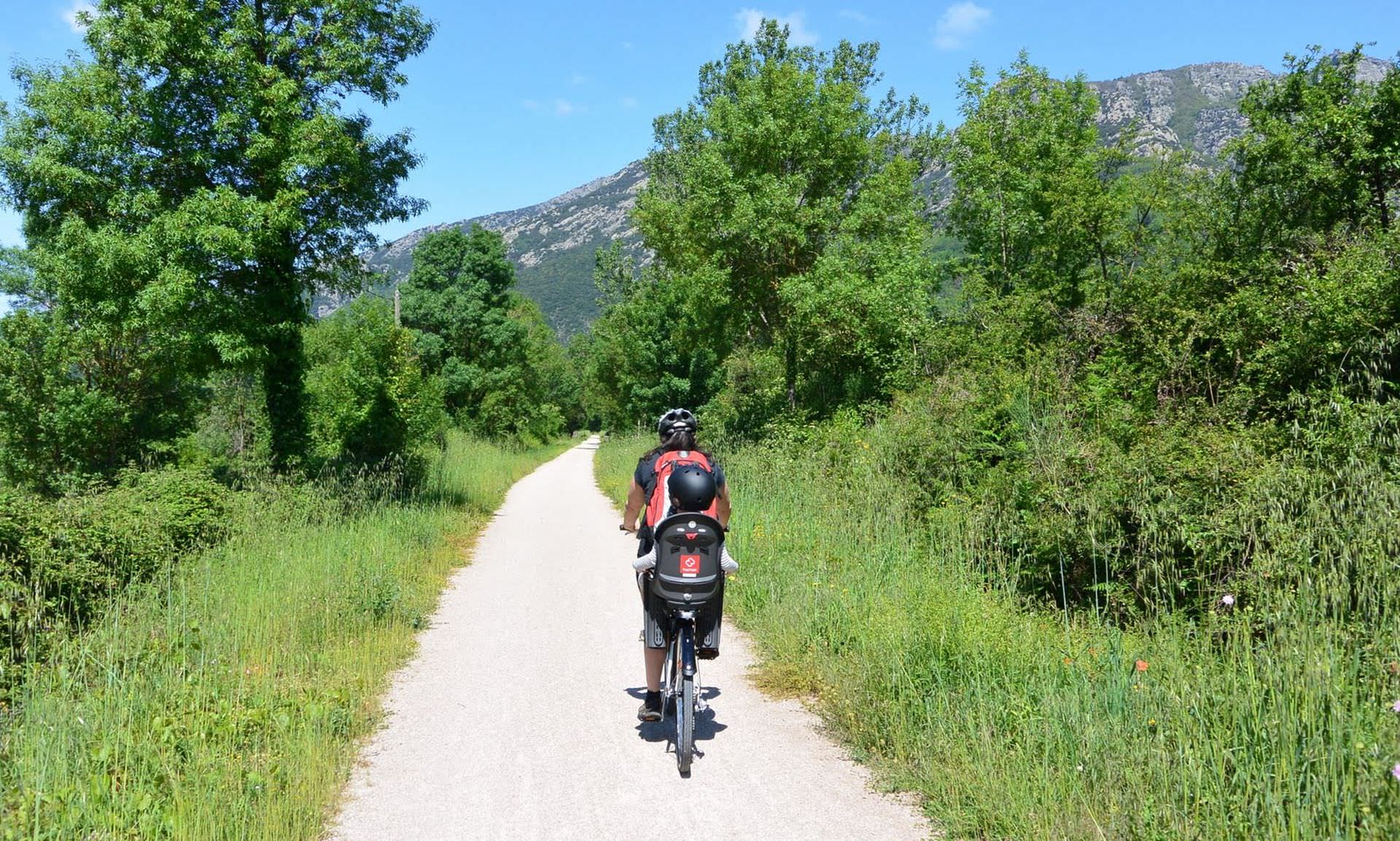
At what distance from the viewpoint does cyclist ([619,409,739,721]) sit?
15.8ft

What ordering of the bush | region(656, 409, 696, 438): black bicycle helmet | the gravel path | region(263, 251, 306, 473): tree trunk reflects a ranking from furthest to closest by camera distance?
region(263, 251, 306, 473): tree trunk < the bush < region(656, 409, 696, 438): black bicycle helmet < the gravel path

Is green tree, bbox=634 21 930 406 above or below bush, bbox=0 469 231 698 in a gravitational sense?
above

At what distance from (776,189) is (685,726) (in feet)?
55.8

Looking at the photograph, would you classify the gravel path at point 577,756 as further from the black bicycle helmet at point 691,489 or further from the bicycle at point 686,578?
the black bicycle helmet at point 691,489

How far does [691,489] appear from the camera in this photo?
15.7ft

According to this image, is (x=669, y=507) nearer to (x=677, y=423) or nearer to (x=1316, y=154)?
(x=677, y=423)

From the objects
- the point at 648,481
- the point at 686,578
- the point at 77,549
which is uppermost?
the point at 648,481

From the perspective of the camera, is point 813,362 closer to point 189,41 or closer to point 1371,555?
point 189,41

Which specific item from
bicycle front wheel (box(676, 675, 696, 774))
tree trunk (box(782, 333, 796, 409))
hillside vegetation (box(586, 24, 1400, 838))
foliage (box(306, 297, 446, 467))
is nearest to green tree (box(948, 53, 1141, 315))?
hillside vegetation (box(586, 24, 1400, 838))

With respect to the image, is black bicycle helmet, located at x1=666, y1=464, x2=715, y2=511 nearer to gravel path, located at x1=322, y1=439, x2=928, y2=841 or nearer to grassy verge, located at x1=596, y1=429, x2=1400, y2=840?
gravel path, located at x1=322, y1=439, x2=928, y2=841

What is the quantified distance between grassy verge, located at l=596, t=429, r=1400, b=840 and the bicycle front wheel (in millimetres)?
1038

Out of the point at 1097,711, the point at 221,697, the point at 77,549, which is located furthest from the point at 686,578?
the point at 77,549

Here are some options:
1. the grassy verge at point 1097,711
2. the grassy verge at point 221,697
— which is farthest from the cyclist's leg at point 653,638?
the grassy verge at point 221,697

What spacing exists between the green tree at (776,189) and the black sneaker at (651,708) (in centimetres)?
1527
